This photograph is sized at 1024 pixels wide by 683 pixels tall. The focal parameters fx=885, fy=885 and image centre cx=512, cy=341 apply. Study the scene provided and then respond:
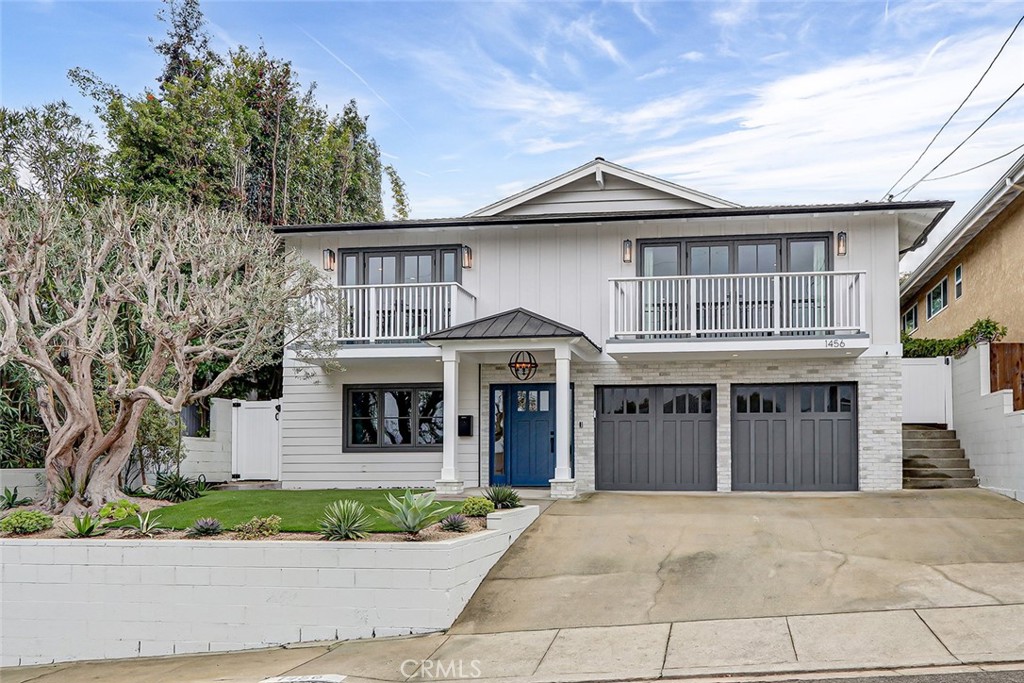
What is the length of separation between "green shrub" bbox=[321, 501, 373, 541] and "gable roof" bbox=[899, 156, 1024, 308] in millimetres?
11957

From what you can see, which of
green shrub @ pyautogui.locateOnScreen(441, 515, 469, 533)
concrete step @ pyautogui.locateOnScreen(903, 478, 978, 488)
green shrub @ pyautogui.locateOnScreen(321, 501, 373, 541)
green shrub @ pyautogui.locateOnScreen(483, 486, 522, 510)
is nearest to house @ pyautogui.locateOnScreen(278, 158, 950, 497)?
concrete step @ pyautogui.locateOnScreen(903, 478, 978, 488)

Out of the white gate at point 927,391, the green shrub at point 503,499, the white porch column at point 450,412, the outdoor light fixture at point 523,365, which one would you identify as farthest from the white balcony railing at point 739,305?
the green shrub at point 503,499

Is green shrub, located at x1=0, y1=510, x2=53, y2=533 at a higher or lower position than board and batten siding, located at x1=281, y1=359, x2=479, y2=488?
lower

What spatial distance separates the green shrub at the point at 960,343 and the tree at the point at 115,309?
11449mm

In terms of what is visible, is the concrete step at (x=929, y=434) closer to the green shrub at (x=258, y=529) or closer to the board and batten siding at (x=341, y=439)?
the board and batten siding at (x=341, y=439)

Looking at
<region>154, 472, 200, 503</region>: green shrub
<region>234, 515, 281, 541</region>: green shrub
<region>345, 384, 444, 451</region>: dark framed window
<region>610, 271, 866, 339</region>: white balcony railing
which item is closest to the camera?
<region>234, 515, 281, 541</region>: green shrub

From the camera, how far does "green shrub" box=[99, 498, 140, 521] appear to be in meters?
12.0

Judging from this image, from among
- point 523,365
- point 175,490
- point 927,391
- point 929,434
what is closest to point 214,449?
point 175,490

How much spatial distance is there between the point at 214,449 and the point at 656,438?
29.6ft

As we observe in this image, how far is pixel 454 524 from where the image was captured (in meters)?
10.8

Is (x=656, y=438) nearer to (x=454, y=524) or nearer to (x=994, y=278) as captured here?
(x=454, y=524)

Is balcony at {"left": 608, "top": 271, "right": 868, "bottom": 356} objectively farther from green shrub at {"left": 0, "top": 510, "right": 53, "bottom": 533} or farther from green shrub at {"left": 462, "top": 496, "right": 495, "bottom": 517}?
green shrub at {"left": 0, "top": 510, "right": 53, "bottom": 533}

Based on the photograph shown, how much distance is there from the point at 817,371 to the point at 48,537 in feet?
39.8

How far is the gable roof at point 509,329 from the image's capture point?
1454cm
